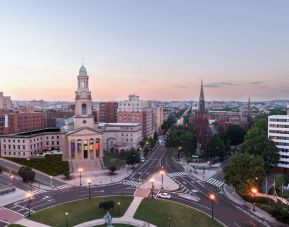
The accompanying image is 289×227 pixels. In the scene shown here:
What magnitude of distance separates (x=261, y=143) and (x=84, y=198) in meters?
52.0

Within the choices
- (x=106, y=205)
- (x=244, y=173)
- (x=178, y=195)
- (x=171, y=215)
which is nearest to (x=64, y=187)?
(x=106, y=205)

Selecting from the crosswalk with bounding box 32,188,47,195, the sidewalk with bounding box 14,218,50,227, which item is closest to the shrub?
the sidewalk with bounding box 14,218,50,227

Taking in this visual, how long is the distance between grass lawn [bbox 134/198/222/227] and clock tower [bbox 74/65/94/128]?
46.0 meters

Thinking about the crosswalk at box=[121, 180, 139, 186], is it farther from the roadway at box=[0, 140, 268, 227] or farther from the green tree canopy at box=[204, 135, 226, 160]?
the green tree canopy at box=[204, 135, 226, 160]

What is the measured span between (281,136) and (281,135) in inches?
12.2

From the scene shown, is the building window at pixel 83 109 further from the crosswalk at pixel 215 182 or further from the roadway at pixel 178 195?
the crosswalk at pixel 215 182

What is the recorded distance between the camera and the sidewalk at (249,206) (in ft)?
204

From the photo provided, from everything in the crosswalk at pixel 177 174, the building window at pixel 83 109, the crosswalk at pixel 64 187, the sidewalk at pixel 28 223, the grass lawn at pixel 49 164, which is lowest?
the sidewalk at pixel 28 223

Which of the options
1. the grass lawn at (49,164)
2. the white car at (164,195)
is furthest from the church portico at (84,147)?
the white car at (164,195)

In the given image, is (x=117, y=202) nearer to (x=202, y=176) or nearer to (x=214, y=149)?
(x=202, y=176)

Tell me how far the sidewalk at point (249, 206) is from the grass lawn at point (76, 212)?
75.0 ft

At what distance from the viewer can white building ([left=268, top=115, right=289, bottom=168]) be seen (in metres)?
101

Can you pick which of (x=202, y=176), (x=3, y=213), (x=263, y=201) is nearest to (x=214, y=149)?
(x=202, y=176)

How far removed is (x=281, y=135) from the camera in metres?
103
